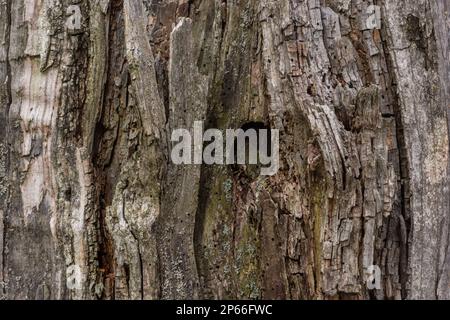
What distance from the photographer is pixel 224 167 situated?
259cm

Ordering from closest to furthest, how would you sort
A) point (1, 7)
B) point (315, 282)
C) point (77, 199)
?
point (315, 282)
point (77, 199)
point (1, 7)

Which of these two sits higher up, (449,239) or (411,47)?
(411,47)

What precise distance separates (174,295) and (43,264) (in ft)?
1.93

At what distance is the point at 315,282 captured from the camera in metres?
2.42

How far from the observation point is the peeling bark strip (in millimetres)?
2441

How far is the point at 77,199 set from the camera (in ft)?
8.48

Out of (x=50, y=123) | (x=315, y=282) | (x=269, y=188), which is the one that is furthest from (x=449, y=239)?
(x=50, y=123)

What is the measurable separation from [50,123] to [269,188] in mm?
966

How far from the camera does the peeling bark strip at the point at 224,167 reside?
2.44m

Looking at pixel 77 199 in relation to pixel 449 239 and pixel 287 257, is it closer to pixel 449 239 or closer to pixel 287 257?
pixel 287 257

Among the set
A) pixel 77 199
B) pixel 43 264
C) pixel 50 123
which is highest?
pixel 50 123

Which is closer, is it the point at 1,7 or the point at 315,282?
the point at 315,282

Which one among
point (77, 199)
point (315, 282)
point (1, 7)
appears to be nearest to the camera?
point (315, 282)
